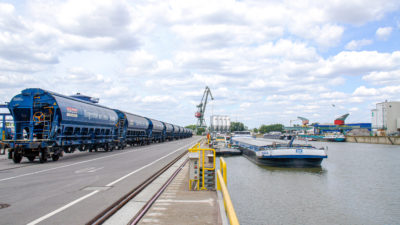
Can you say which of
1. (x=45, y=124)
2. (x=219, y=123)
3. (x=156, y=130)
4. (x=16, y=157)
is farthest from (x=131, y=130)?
(x=219, y=123)

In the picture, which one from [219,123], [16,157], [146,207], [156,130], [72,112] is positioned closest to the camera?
[146,207]

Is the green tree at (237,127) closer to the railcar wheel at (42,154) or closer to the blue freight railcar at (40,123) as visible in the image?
the blue freight railcar at (40,123)

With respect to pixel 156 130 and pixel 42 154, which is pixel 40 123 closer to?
pixel 42 154

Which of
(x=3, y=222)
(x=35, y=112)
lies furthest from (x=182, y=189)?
(x=35, y=112)

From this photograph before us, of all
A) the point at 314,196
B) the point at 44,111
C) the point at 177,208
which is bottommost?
the point at 314,196

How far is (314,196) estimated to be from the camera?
17562mm

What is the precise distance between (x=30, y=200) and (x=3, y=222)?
2489mm

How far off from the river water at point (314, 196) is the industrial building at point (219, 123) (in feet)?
139

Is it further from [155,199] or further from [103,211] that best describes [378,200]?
[103,211]

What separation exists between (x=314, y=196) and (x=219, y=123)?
175ft

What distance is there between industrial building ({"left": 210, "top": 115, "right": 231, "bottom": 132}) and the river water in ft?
139

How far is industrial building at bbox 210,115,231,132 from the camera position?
69.5m

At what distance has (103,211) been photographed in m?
8.63

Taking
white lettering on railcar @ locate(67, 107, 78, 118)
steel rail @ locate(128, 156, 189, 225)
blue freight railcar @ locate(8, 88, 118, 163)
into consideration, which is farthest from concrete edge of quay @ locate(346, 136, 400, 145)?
steel rail @ locate(128, 156, 189, 225)
